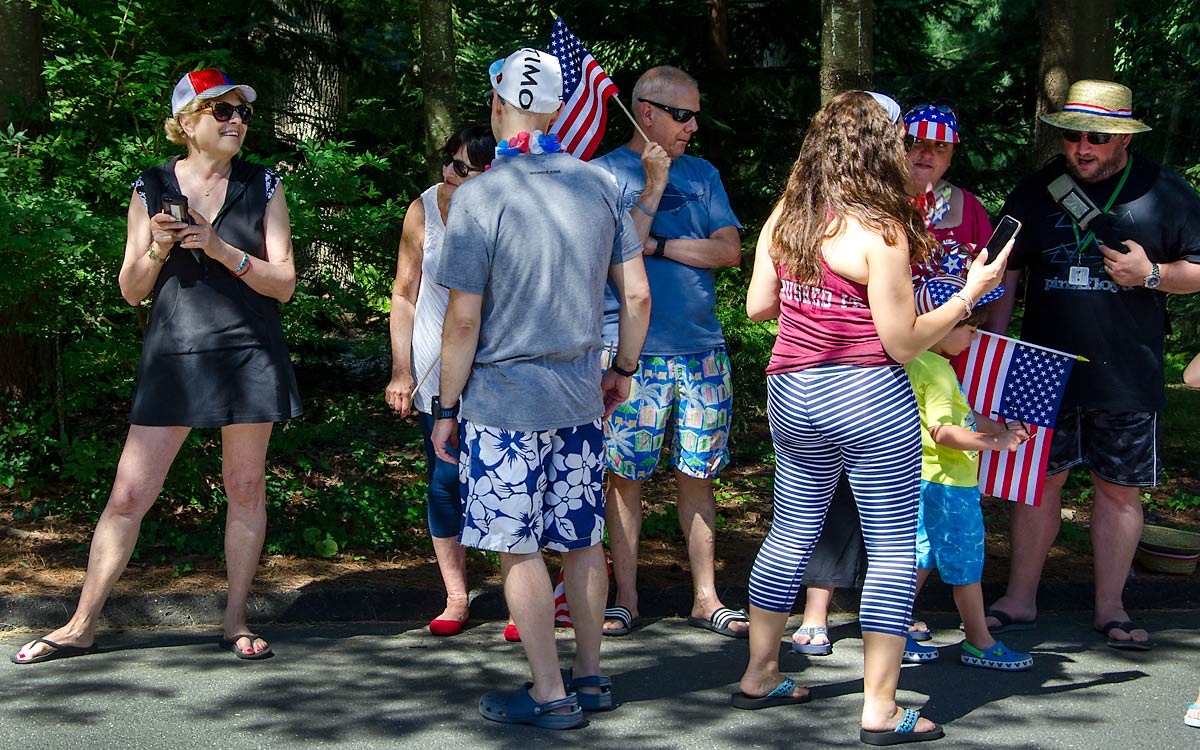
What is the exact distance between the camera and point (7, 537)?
594 centimetres

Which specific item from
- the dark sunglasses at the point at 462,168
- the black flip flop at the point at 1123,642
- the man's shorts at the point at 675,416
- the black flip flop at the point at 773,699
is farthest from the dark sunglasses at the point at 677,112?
the black flip flop at the point at 1123,642

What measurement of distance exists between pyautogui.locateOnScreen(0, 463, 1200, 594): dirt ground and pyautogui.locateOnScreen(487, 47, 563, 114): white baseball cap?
2389 mm

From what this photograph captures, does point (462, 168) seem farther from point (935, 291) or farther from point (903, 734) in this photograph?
point (903, 734)

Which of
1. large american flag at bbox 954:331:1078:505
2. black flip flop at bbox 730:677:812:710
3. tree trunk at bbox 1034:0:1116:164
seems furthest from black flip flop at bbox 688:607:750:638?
tree trunk at bbox 1034:0:1116:164

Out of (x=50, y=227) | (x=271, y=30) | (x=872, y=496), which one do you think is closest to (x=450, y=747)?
(x=872, y=496)

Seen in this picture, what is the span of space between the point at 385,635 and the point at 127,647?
0.99 metres

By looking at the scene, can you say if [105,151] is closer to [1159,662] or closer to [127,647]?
[127,647]

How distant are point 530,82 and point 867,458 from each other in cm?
160

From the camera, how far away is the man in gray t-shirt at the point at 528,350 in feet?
12.8

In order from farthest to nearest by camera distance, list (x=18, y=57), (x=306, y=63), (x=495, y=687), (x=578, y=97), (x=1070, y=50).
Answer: (x=306, y=63) → (x=1070, y=50) → (x=18, y=57) → (x=578, y=97) → (x=495, y=687)

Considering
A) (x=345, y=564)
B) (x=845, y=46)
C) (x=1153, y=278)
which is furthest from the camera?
(x=845, y=46)

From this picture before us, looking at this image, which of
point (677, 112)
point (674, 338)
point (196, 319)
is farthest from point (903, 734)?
point (196, 319)

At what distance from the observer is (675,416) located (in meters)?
5.09

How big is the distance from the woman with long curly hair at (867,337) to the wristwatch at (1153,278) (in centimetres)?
138
